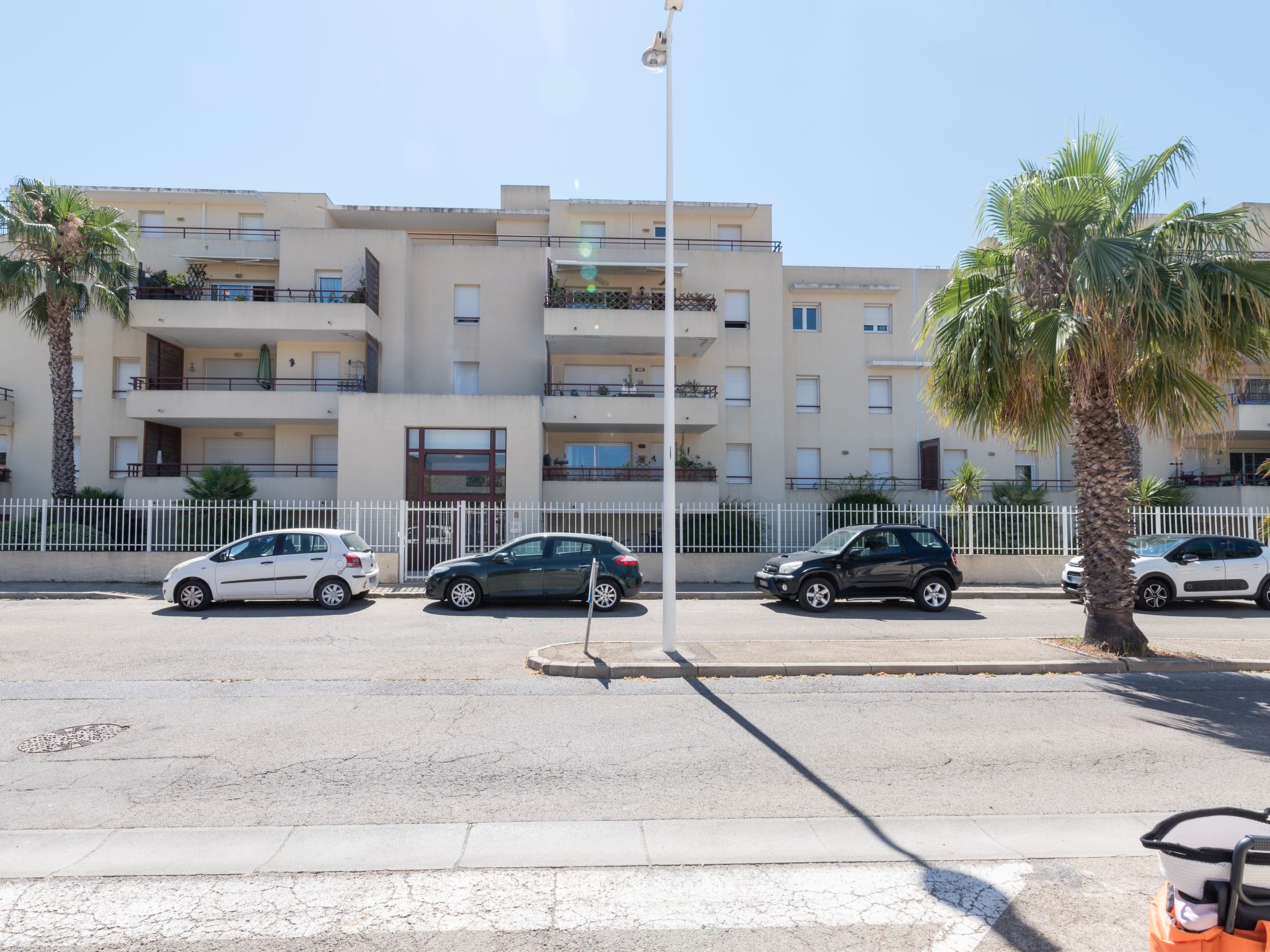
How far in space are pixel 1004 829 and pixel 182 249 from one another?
3097 centimetres

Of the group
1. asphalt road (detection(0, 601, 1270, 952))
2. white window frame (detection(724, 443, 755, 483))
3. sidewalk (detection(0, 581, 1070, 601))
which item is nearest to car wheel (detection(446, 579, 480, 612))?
sidewalk (detection(0, 581, 1070, 601))

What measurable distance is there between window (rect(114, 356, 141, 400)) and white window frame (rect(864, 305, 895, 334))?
25916mm

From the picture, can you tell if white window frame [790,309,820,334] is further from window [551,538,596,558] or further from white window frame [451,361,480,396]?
window [551,538,596,558]

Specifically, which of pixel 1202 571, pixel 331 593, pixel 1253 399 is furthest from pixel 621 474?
pixel 1253 399

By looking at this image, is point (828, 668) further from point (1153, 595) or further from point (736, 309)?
point (736, 309)

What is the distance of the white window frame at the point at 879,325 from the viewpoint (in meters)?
30.4

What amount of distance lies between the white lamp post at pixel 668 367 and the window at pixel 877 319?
2147 centimetres

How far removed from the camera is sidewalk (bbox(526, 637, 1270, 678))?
895 centimetres

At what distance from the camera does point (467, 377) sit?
27.5 metres

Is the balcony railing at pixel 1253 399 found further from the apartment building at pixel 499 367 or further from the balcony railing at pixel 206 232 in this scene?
the balcony railing at pixel 206 232

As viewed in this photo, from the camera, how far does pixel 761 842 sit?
14.9 feet

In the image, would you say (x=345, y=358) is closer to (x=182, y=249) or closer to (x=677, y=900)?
(x=182, y=249)

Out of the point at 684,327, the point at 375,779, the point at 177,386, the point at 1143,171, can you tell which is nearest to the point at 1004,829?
the point at 375,779

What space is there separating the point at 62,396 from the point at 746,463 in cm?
2127
